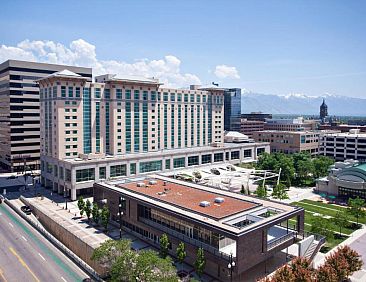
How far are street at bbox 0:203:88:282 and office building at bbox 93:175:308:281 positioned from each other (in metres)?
11.7

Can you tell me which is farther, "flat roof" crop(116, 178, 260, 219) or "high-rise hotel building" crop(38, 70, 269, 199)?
"high-rise hotel building" crop(38, 70, 269, 199)

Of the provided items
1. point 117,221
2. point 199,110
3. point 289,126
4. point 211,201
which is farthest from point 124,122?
point 289,126

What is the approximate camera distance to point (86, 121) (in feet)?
277

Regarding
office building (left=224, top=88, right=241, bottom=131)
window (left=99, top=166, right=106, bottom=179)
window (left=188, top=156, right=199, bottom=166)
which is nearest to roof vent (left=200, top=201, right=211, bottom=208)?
window (left=99, top=166, right=106, bottom=179)

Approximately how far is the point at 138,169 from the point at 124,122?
14016 mm

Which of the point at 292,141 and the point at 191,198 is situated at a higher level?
the point at 292,141

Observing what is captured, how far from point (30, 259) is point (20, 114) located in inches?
3066

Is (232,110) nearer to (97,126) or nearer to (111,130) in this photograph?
(111,130)

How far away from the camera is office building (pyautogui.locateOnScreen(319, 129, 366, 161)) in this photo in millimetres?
121250

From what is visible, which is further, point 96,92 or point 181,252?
point 96,92

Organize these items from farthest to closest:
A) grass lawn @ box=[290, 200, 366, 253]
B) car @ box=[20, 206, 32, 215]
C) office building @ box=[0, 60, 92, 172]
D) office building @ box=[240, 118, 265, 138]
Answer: office building @ box=[240, 118, 265, 138] → office building @ box=[0, 60, 92, 172] → car @ box=[20, 206, 32, 215] → grass lawn @ box=[290, 200, 366, 253]

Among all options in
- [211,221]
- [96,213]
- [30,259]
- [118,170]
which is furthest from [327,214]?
[30,259]

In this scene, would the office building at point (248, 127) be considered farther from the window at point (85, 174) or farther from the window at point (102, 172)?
the window at point (85, 174)

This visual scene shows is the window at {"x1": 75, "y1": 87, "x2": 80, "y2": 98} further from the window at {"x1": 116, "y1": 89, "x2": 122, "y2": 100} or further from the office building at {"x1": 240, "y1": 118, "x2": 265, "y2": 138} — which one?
the office building at {"x1": 240, "y1": 118, "x2": 265, "y2": 138}
